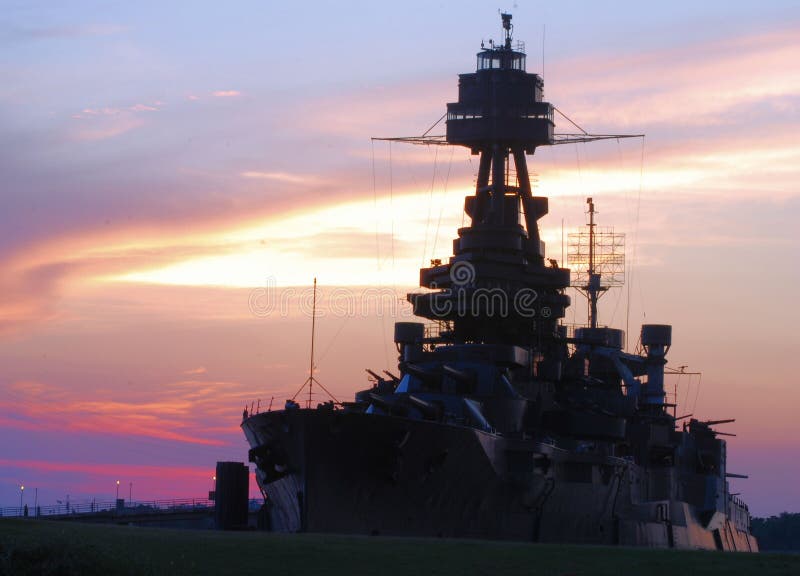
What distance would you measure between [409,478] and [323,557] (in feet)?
42.3

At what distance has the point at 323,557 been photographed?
Answer: 2372 cm

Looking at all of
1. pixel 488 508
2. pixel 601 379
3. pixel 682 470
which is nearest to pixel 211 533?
pixel 488 508

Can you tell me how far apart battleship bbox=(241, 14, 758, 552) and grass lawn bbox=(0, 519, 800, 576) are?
8.02 m

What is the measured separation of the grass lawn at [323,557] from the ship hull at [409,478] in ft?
25.1

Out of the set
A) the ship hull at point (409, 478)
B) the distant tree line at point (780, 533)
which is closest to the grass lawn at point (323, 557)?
the ship hull at point (409, 478)

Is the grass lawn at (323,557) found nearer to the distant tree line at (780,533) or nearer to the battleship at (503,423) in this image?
the battleship at (503,423)

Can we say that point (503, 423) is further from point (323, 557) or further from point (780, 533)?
point (780, 533)

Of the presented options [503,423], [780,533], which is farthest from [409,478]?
[780,533]

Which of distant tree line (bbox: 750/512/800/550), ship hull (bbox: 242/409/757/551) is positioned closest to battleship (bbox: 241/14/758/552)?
ship hull (bbox: 242/409/757/551)

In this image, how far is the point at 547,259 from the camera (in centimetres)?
5597

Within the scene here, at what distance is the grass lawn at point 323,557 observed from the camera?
20609 mm

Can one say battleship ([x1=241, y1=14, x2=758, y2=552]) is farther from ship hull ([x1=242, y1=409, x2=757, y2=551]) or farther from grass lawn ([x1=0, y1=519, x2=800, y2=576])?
grass lawn ([x1=0, y1=519, x2=800, y2=576])

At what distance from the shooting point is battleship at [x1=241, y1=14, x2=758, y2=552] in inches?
1416

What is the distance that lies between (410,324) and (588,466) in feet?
36.4
